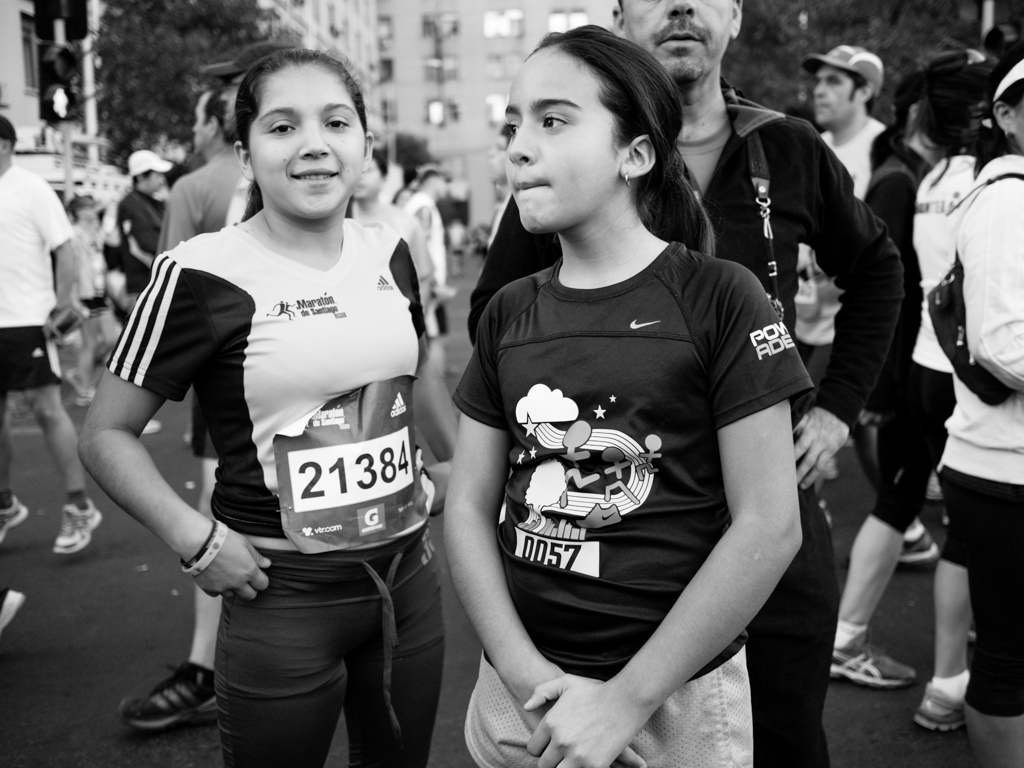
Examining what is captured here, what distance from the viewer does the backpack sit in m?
2.72

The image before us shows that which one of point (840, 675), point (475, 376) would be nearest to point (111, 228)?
point (840, 675)

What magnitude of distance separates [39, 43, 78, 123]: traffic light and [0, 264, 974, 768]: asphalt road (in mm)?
4593

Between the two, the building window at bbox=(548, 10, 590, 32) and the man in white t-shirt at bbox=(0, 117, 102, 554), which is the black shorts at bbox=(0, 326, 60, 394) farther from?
the building window at bbox=(548, 10, 590, 32)

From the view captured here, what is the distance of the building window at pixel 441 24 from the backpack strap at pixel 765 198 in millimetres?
76084

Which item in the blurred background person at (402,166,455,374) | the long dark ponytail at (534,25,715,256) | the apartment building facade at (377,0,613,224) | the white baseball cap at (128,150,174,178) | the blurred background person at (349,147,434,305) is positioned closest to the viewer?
the long dark ponytail at (534,25,715,256)

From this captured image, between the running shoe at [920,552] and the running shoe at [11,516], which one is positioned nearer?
the running shoe at [920,552]

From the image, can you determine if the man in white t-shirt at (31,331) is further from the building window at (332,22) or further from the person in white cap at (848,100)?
the building window at (332,22)

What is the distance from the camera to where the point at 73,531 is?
19.7ft

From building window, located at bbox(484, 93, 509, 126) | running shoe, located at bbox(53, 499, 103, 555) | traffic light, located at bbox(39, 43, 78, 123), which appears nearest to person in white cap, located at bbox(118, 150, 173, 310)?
traffic light, located at bbox(39, 43, 78, 123)

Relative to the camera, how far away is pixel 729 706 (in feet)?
5.90

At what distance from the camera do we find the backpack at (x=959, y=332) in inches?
107

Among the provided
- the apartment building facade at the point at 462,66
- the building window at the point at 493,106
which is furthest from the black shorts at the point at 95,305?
the building window at the point at 493,106

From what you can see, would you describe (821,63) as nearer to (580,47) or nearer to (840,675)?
(840,675)

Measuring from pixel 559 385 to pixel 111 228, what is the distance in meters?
13.7
